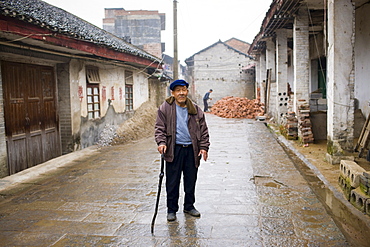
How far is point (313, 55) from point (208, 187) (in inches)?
480

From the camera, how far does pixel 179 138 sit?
4.45 metres

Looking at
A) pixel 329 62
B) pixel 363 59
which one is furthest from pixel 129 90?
pixel 329 62

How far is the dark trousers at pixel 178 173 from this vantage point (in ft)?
14.6

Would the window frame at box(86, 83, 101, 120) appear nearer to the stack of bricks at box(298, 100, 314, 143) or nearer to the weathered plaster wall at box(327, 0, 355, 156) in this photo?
the stack of bricks at box(298, 100, 314, 143)

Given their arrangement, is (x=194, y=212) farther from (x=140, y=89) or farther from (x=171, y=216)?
(x=140, y=89)

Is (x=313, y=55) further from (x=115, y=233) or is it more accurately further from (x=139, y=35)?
(x=139, y=35)

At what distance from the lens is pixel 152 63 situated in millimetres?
14992

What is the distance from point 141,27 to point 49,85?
1150 inches

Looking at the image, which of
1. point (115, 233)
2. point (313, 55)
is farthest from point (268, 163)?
point (313, 55)

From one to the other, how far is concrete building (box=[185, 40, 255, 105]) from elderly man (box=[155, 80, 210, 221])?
91.3 ft

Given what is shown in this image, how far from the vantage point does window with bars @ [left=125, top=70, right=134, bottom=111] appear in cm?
1424

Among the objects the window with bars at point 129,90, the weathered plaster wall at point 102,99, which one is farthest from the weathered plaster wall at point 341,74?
the window with bars at point 129,90

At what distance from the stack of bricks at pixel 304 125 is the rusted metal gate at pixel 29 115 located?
697 cm

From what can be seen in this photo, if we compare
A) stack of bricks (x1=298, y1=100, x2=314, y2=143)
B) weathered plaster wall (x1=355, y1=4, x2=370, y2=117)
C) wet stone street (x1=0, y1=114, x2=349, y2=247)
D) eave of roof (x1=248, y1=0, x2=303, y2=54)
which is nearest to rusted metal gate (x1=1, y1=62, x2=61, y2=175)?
wet stone street (x1=0, y1=114, x2=349, y2=247)
